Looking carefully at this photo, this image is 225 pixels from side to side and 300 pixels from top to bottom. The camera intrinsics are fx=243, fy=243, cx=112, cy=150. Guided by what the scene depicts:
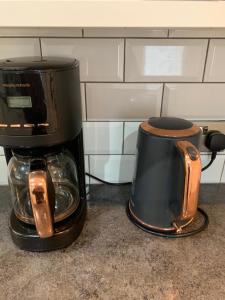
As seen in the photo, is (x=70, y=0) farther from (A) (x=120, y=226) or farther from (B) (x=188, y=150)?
(A) (x=120, y=226)

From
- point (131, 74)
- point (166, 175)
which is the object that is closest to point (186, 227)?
point (166, 175)

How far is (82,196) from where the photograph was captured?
568mm

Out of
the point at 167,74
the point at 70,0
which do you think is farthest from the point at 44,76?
the point at 167,74

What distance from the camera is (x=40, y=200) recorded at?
14.8 inches

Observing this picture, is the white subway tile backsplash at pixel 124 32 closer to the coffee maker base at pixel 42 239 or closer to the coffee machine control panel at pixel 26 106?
the coffee machine control panel at pixel 26 106

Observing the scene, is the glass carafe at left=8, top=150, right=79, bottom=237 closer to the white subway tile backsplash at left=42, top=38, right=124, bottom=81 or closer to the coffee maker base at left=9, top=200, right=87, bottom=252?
the coffee maker base at left=9, top=200, right=87, bottom=252

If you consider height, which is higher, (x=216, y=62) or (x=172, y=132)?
(x=216, y=62)

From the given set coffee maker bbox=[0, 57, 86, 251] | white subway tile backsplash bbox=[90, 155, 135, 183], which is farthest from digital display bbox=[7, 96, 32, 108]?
white subway tile backsplash bbox=[90, 155, 135, 183]

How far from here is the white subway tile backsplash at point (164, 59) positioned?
0.57 m

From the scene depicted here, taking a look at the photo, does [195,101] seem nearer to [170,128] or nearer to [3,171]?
[170,128]

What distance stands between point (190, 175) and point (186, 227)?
0.70ft

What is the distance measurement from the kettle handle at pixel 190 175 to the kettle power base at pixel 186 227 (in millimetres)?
117

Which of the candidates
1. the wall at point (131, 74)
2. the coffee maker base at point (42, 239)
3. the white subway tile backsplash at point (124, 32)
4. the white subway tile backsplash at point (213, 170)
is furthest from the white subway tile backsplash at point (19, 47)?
the white subway tile backsplash at point (213, 170)

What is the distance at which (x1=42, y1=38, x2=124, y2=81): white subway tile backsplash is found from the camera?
565mm
